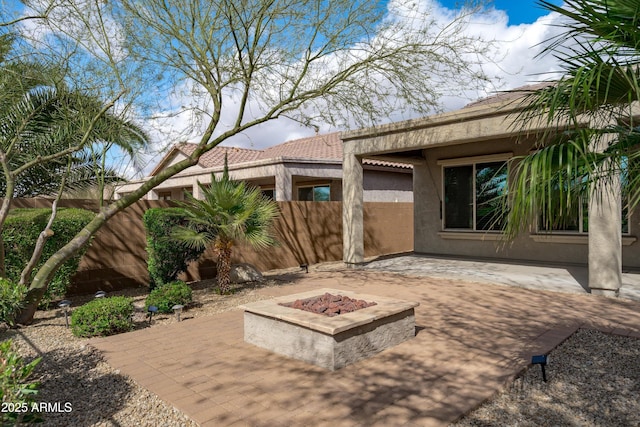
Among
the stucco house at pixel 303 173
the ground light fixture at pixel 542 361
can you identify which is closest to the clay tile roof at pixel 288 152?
the stucco house at pixel 303 173

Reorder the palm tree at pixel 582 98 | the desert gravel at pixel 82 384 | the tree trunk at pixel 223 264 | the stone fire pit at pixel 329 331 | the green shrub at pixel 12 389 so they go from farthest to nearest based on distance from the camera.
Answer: the tree trunk at pixel 223 264, the stone fire pit at pixel 329 331, the desert gravel at pixel 82 384, the palm tree at pixel 582 98, the green shrub at pixel 12 389

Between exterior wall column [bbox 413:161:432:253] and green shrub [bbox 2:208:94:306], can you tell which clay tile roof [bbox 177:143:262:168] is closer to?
exterior wall column [bbox 413:161:432:253]

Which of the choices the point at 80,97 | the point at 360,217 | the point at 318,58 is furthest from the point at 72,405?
the point at 360,217

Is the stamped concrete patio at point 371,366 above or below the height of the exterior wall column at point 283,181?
below

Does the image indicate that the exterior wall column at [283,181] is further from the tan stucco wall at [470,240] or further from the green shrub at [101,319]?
the green shrub at [101,319]

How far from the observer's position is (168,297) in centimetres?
692

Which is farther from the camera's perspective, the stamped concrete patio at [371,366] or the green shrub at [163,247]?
the green shrub at [163,247]

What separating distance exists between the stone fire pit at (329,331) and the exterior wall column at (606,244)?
14.3ft

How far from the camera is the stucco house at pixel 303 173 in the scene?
1485cm

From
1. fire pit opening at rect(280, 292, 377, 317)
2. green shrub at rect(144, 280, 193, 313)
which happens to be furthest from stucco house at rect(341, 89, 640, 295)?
green shrub at rect(144, 280, 193, 313)

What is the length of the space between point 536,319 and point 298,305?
3.52 m

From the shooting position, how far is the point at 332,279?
10062 mm

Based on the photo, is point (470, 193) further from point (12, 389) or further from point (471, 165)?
point (12, 389)

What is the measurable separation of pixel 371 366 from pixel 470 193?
9374 mm
